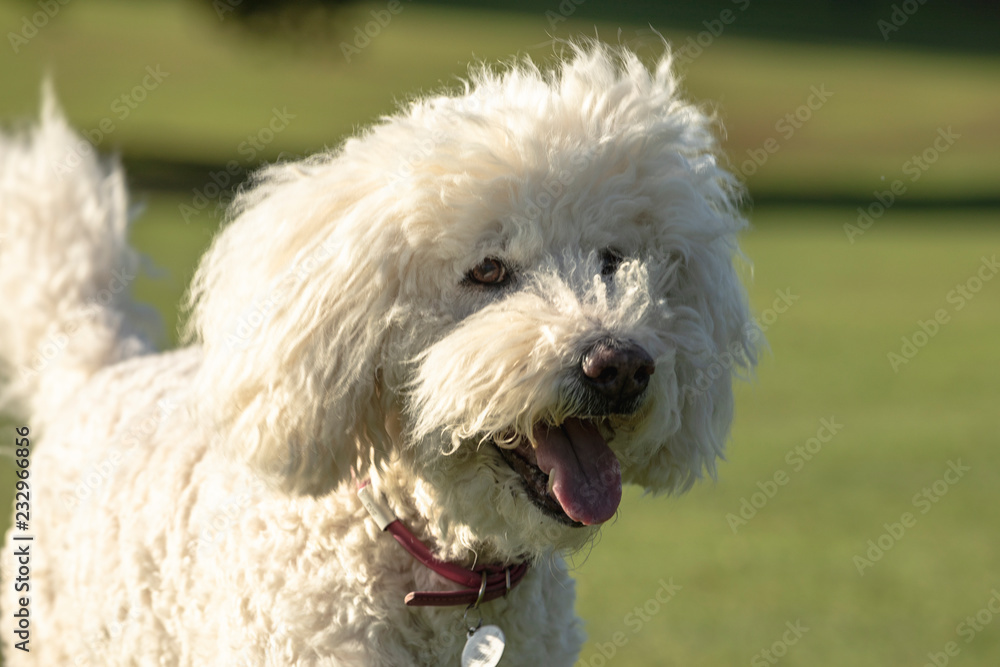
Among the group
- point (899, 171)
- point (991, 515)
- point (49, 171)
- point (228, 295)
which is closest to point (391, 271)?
point (228, 295)

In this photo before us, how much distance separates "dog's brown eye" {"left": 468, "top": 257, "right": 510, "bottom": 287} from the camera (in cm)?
247

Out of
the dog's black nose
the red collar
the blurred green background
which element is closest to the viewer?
the dog's black nose

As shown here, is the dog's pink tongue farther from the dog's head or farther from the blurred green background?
the blurred green background

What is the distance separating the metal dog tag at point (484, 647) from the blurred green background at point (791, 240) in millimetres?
969

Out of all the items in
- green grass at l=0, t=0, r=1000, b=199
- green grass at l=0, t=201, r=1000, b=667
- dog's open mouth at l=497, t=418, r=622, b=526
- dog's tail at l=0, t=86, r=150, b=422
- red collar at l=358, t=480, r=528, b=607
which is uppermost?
dog's open mouth at l=497, t=418, r=622, b=526

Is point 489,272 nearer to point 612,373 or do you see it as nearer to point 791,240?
point 612,373

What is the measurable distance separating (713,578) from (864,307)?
779cm

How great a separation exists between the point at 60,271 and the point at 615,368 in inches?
97.6

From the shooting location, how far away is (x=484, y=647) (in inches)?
98.3

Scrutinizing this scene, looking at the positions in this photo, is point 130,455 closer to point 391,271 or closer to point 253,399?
point 253,399

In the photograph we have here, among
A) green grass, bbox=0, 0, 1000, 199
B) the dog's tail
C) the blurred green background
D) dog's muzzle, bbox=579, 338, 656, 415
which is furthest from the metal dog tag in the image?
green grass, bbox=0, 0, 1000, 199

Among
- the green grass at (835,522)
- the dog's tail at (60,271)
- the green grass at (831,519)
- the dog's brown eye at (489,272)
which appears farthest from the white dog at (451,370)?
the dog's tail at (60,271)

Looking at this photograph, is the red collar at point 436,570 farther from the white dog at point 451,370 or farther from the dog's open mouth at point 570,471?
the dog's open mouth at point 570,471

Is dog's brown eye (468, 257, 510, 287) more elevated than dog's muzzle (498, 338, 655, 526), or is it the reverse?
dog's brown eye (468, 257, 510, 287)
